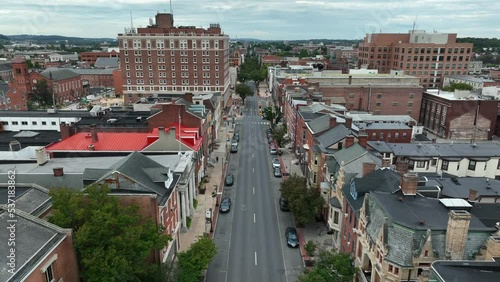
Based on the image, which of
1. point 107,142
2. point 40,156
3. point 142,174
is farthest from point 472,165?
point 40,156

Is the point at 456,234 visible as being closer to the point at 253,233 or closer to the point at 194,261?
the point at 194,261

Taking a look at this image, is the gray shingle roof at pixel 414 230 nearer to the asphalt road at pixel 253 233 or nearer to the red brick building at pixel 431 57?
the asphalt road at pixel 253 233

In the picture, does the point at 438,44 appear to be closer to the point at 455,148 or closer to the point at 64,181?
the point at 455,148

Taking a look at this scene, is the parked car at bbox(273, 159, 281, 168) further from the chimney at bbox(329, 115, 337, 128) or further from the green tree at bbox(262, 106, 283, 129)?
the green tree at bbox(262, 106, 283, 129)

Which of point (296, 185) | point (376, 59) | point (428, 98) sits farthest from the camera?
point (376, 59)

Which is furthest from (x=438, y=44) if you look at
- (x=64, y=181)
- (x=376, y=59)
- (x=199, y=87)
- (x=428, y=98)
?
(x=64, y=181)

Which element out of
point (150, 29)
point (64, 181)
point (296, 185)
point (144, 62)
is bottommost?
point (296, 185)

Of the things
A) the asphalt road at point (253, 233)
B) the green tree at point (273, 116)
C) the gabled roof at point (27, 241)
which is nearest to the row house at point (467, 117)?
the green tree at point (273, 116)
